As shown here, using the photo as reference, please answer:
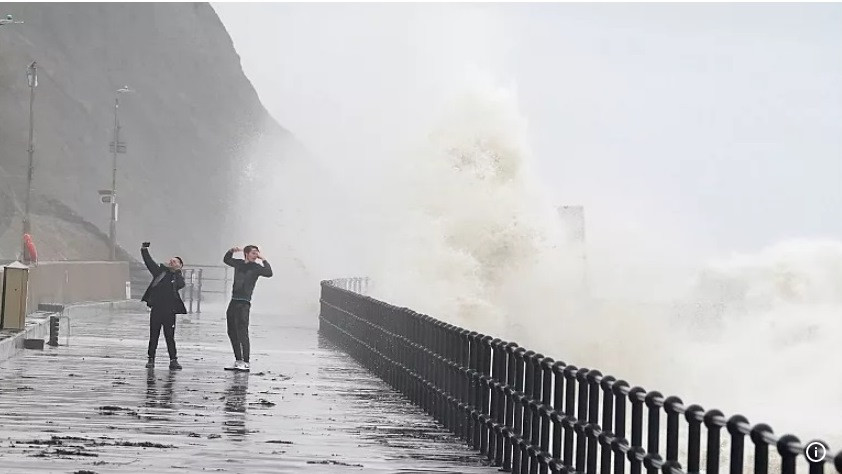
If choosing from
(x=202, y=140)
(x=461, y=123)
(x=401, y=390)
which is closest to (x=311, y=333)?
(x=401, y=390)

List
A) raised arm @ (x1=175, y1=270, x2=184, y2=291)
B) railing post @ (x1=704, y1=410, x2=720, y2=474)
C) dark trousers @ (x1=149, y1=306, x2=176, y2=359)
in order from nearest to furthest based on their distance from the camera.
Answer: railing post @ (x1=704, y1=410, x2=720, y2=474)
raised arm @ (x1=175, y1=270, x2=184, y2=291)
dark trousers @ (x1=149, y1=306, x2=176, y2=359)

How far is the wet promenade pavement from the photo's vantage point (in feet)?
54.0

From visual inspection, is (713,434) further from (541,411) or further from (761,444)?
(541,411)

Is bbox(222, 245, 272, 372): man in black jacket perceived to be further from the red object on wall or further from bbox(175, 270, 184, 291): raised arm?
the red object on wall

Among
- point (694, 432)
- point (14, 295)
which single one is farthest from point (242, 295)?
point (694, 432)

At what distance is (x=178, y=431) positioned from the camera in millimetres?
19016

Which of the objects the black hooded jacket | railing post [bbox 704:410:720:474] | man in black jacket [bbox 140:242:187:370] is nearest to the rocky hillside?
man in black jacket [bbox 140:242:187:370]

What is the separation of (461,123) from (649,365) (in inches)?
693

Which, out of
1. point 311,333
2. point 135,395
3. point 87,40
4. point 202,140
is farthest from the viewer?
point 202,140

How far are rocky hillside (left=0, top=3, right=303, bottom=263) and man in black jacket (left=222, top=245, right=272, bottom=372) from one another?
5231 cm

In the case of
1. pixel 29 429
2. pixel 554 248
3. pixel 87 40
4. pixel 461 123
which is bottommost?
pixel 29 429

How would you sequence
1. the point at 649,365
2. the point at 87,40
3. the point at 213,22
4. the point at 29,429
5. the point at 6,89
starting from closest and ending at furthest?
the point at 29,429, the point at 649,365, the point at 6,89, the point at 87,40, the point at 213,22

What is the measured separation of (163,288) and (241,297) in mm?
1236

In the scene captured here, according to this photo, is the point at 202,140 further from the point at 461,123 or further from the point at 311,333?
the point at 311,333
